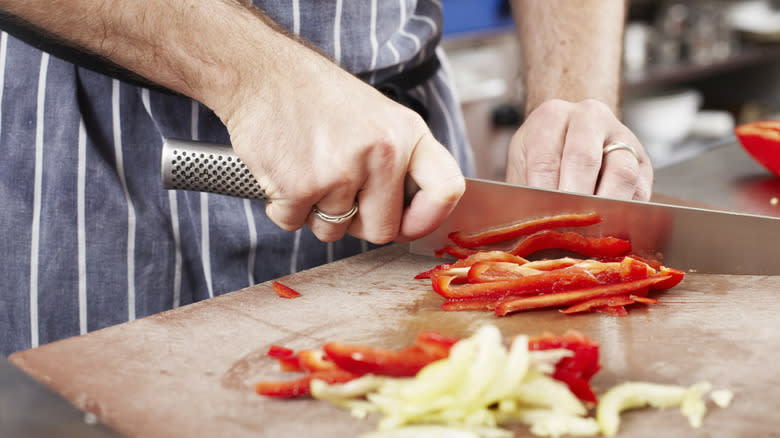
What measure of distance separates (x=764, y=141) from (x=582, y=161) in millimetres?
747

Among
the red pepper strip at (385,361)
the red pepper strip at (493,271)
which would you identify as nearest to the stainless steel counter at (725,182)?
the red pepper strip at (493,271)

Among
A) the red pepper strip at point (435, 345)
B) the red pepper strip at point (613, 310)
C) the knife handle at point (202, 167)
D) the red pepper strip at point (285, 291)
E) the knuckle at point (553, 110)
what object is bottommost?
the red pepper strip at point (285, 291)

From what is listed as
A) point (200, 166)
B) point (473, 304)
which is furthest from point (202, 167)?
point (473, 304)

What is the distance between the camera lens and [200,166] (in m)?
1.23

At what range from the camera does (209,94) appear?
44.9 inches

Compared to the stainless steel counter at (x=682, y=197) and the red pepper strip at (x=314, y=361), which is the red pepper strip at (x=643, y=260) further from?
the red pepper strip at (x=314, y=361)

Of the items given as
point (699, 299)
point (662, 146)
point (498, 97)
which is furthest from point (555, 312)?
point (662, 146)

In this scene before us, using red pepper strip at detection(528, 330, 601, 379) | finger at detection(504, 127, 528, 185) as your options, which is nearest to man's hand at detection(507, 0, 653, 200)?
finger at detection(504, 127, 528, 185)

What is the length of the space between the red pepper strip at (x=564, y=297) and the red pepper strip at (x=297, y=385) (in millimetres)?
354

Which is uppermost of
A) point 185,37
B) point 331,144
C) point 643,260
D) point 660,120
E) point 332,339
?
point 185,37

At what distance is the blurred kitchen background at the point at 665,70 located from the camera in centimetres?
392

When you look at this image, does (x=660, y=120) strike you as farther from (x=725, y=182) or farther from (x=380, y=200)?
(x=380, y=200)

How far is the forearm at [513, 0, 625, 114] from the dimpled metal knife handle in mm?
964

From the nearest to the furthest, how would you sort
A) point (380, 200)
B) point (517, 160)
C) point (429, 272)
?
1. point (380, 200)
2. point (429, 272)
3. point (517, 160)
